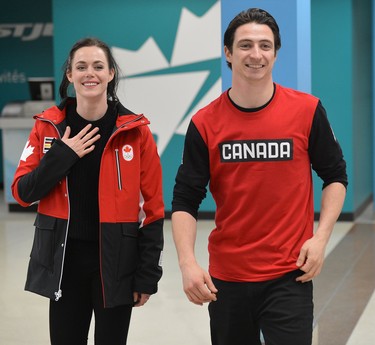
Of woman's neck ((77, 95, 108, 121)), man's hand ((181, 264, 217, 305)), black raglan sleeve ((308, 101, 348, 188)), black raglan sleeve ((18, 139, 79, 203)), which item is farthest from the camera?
woman's neck ((77, 95, 108, 121))

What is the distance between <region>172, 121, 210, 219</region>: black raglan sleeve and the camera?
2.38 m

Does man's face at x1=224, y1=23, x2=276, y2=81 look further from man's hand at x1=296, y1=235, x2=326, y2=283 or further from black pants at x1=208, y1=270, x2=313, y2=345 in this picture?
black pants at x1=208, y1=270, x2=313, y2=345

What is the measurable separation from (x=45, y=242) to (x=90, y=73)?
0.59 metres

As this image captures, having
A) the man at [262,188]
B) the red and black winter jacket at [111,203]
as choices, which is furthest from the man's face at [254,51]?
the red and black winter jacket at [111,203]

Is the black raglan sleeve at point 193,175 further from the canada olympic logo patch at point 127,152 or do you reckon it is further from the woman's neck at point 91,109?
the woman's neck at point 91,109

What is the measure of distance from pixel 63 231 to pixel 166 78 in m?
6.14

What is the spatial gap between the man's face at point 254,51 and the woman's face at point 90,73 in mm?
534

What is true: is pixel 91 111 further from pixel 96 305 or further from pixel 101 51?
pixel 96 305

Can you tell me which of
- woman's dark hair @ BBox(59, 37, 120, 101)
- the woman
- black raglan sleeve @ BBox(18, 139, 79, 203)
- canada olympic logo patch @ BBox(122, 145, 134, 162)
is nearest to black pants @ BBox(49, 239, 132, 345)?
the woman

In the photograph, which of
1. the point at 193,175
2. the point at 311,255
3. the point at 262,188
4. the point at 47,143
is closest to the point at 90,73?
the point at 47,143

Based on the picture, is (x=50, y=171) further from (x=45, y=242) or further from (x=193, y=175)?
(x=193, y=175)

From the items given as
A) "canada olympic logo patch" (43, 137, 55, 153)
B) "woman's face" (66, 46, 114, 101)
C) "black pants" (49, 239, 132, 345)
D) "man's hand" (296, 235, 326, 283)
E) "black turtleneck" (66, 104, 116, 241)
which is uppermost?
"woman's face" (66, 46, 114, 101)

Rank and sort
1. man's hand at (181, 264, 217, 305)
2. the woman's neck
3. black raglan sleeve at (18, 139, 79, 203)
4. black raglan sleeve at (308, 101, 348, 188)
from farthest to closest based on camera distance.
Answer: the woman's neck, black raglan sleeve at (18, 139, 79, 203), black raglan sleeve at (308, 101, 348, 188), man's hand at (181, 264, 217, 305)

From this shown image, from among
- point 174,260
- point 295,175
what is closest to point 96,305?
point 295,175
